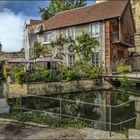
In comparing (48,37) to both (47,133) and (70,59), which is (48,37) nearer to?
(70,59)

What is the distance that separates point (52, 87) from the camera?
23.9 metres

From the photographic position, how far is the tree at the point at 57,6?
4994 cm

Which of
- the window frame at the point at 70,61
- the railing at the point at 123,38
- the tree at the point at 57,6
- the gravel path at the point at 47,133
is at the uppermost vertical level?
the tree at the point at 57,6

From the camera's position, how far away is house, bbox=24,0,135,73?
30656 millimetres

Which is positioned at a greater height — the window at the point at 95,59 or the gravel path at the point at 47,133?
the window at the point at 95,59

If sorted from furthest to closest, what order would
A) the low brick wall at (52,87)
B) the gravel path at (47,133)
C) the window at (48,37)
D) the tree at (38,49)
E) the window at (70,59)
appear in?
the window at (48,37) → the tree at (38,49) → the window at (70,59) → the low brick wall at (52,87) → the gravel path at (47,133)

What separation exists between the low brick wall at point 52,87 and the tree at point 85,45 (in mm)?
5838

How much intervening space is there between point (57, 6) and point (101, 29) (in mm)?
22292

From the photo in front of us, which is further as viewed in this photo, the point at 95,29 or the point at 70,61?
the point at 70,61

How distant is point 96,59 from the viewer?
31.4 m

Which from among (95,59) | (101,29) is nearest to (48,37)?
(95,59)

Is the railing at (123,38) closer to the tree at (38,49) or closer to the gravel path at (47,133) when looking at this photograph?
the tree at (38,49)

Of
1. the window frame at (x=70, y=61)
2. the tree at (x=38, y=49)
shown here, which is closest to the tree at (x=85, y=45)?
the window frame at (x=70, y=61)

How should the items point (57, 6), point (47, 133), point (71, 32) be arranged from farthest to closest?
point (57, 6) → point (71, 32) → point (47, 133)
